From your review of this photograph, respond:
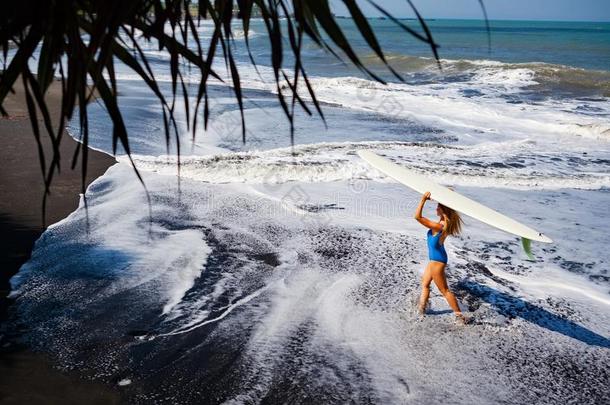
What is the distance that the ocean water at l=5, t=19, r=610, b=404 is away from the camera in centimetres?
406

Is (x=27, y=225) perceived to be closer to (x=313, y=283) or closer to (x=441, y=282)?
(x=313, y=283)

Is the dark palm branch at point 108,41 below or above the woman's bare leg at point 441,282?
above

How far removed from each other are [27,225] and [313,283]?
A: 329 centimetres

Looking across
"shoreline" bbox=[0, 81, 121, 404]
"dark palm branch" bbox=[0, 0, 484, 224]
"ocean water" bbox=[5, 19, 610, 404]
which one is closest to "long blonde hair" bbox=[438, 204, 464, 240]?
"ocean water" bbox=[5, 19, 610, 404]

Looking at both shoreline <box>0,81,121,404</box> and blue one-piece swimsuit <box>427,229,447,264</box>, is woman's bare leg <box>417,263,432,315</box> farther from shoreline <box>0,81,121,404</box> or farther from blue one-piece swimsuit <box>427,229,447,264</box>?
shoreline <box>0,81,121,404</box>

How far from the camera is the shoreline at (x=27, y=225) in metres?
3.69

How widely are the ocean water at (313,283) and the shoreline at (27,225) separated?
0.43 ft

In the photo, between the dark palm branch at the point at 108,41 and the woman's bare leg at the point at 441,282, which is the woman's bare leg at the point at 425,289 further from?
the dark palm branch at the point at 108,41

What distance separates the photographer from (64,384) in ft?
12.4

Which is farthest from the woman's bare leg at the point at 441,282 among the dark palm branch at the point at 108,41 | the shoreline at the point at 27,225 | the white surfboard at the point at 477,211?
the dark palm branch at the point at 108,41

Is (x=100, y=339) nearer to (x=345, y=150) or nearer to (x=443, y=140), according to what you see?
(x=345, y=150)

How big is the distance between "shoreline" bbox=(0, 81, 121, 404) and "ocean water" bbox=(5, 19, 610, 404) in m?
0.13

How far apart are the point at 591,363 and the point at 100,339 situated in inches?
148

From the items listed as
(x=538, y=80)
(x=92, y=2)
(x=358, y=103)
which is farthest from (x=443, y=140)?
(x=538, y=80)
